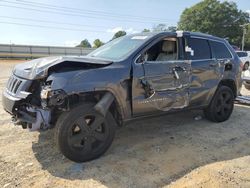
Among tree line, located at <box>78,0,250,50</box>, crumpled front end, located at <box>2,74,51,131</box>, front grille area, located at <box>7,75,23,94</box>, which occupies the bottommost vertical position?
crumpled front end, located at <box>2,74,51,131</box>

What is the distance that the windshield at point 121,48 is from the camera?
465 centimetres

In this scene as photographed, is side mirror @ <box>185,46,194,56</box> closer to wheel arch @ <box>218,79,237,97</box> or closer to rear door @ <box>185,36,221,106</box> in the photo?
rear door @ <box>185,36,221,106</box>

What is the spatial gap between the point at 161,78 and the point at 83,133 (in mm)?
1595

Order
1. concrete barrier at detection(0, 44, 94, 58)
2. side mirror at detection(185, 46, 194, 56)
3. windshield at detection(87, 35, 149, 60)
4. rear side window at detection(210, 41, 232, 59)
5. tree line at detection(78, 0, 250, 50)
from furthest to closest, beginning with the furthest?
tree line at detection(78, 0, 250, 50) → concrete barrier at detection(0, 44, 94, 58) → rear side window at detection(210, 41, 232, 59) → side mirror at detection(185, 46, 194, 56) → windshield at detection(87, 35, 149, 60)

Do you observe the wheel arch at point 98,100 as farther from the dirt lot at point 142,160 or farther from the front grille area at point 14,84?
the front grille area at point 14,84

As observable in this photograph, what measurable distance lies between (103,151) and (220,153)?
1835mm

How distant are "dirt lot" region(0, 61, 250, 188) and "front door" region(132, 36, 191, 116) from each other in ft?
2.06

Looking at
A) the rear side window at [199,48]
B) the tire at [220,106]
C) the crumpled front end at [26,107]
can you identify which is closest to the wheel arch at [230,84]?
the tire at [220,106]

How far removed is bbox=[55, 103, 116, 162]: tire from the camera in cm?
382

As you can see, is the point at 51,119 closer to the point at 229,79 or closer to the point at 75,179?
the point at 75,179

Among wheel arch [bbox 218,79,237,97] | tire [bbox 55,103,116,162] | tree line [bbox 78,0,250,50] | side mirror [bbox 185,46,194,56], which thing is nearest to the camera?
tire [bbox 55,103,116,162]

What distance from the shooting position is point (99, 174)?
3.72 meters

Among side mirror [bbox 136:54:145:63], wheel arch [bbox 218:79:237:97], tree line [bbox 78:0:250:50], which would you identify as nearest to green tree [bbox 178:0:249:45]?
tree line [bbox 78:0:250:50]

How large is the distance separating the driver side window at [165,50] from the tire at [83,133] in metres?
1.54
